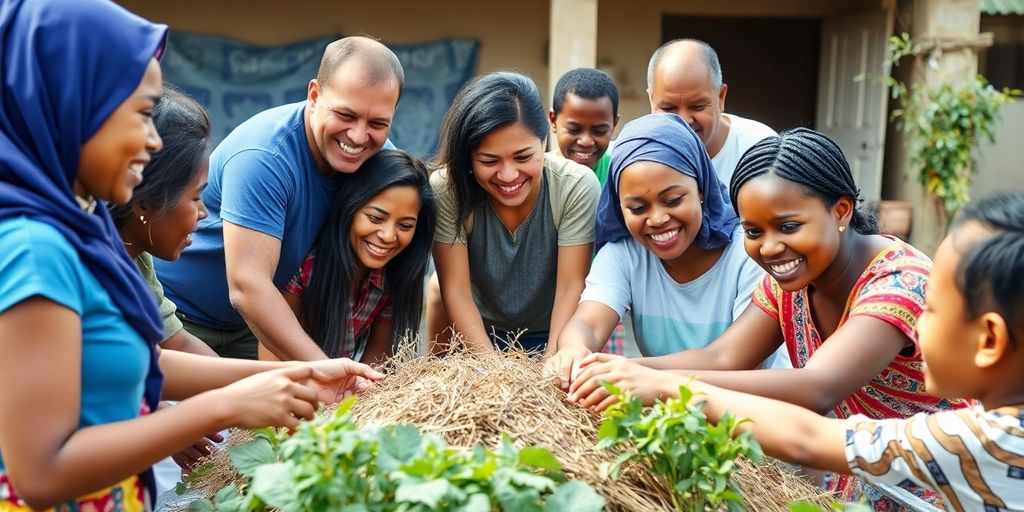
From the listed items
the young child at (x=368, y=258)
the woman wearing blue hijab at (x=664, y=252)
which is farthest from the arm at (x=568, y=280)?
the young child at (x=368, y=258)

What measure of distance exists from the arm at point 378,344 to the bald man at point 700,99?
1441 mm

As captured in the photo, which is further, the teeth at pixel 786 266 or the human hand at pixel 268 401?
the teeth at pixel 786 266

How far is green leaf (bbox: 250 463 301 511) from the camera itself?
1422 mm

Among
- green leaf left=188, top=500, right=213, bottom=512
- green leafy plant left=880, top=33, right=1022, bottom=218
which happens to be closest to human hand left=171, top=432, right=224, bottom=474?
green leaf left=188, top=500, right=213, bottom=512

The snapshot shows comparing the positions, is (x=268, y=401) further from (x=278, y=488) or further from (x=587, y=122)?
(x=587, y=122)

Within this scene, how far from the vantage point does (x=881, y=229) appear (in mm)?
2709

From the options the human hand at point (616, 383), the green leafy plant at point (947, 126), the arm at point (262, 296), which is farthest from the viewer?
the green leafy plant at point (947, 126)

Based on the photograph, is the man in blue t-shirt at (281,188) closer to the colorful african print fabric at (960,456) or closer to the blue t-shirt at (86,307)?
the blue t-shirt at (86,307)

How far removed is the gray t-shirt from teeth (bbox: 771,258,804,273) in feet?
3.40

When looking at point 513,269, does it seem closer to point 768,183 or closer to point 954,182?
point 768,183

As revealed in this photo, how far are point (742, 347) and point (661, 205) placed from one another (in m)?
0.47

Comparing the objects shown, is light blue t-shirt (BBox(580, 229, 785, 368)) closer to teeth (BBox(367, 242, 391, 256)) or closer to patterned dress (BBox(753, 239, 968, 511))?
patterned dress (BBox(753, 239, 968, 511))

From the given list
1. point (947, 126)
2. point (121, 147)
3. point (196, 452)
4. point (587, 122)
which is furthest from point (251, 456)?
point (947, 126)

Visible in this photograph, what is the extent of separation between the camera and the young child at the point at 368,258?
3150 mm
